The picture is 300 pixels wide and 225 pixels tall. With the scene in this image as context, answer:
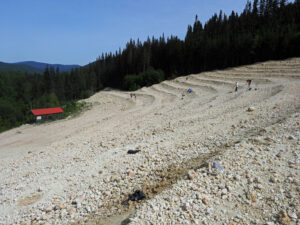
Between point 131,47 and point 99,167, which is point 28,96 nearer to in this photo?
point 131,47

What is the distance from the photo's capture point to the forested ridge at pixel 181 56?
42.2 metres

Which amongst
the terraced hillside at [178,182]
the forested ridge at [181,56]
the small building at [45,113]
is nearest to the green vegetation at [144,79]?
the forested ridge at [181,56]

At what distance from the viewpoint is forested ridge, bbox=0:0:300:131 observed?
139 ft

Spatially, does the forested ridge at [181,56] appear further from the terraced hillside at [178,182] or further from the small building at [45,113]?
the terraced hillside at [178,182]

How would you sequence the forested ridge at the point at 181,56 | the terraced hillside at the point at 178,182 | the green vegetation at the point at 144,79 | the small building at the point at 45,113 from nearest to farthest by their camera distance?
the terraced hillside at the point at 178,182 < the small building at the point at 45,113 < the forested ridge at the point at 181,56 < the green vegetation at the point at 144,79

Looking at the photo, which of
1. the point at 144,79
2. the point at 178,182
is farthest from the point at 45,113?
the point at 178,182

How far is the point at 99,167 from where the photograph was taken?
8766 millimetres

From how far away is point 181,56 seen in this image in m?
55.8

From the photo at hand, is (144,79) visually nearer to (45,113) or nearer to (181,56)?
(181,56)

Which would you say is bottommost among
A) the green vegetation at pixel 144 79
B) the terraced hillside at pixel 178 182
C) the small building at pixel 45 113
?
the small building at pixel 45 113

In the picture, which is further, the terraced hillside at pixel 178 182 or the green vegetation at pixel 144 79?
the green vegetation at pixel 144 79

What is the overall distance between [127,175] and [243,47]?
4626 centimetres

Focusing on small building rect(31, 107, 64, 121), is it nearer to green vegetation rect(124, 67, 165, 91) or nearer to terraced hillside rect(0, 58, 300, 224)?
green vegetation rect(124, 67, 165, 91)

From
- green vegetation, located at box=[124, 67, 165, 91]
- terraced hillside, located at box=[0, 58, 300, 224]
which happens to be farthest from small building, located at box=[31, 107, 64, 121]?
terraced hillside, located at box=[0, 58, 300, 224]
